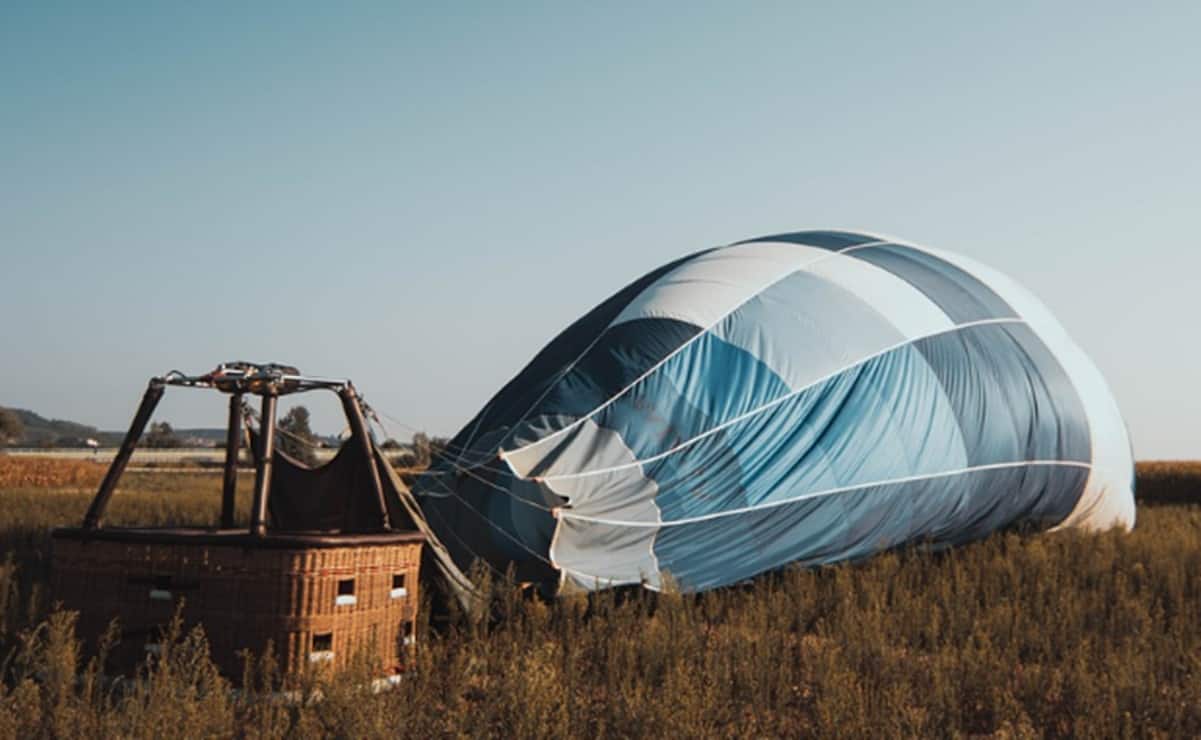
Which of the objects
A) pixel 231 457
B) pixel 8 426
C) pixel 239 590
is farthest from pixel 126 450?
pixel 8 426

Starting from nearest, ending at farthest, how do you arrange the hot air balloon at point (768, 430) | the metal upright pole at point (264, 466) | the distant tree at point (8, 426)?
1. the metal upright pole at point (264, 466)
2. the hot air balloon at point (768, 430)
3. the distant tree at point (8, 426)

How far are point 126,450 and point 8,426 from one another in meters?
79.0

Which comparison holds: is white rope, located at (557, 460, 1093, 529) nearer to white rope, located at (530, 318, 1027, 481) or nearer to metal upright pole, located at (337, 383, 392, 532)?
white rope, located at (530, 318, 1027, 481)

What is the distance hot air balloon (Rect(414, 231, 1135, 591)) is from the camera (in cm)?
724

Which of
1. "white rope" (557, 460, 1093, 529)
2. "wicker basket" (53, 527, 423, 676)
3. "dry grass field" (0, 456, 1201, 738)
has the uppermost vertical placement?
"white rope" (557, 460, 1093, 529)

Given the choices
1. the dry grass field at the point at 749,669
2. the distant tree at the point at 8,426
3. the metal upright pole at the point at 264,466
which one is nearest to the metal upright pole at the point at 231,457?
the metal upright pole at the point at 264,466

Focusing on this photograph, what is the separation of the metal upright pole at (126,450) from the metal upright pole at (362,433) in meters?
0.89

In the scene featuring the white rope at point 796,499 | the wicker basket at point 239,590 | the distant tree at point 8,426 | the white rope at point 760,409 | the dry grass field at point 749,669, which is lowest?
the dry grass field at point 749,669

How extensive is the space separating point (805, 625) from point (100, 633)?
395 centimetres

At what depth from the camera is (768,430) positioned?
799 centimetres

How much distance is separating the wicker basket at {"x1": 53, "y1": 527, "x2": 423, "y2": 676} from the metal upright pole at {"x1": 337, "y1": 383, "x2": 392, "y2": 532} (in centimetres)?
42

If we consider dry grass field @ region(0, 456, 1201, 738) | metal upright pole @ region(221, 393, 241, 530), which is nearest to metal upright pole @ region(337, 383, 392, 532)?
metal upright pole @ region(221, 393, 241, 530)

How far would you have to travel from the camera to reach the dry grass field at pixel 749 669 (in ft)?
14.7

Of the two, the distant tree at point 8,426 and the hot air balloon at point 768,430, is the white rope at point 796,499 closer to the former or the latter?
the hot air balloon at point 768,430
